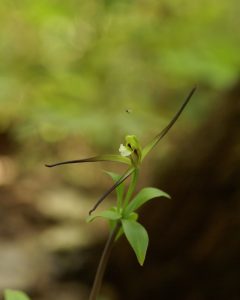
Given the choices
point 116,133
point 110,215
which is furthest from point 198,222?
point 110,215

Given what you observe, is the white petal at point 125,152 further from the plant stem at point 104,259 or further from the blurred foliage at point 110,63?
the blurred foliage at point 110,63

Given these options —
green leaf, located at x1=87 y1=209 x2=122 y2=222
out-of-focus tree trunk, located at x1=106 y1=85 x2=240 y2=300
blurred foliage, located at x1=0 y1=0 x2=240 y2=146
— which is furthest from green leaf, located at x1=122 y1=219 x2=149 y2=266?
blurred foliage, located at x1=0 y1=0 x2=240 y2=146

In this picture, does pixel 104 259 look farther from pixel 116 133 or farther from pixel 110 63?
pixel 110 63

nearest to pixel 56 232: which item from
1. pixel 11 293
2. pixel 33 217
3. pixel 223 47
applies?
pixel 33 217

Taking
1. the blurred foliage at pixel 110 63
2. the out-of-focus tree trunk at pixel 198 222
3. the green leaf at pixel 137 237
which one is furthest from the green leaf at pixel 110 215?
the blurred foliage at pixel 110 63

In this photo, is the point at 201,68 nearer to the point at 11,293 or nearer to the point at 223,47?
the point at 223,47
